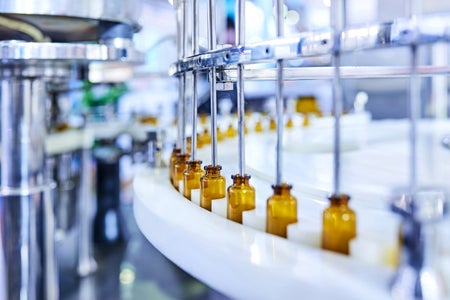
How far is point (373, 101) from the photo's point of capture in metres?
5.05

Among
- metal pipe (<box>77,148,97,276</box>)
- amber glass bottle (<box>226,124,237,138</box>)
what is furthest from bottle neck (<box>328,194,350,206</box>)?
metal pipe (<box>77,148,97,276</box>)

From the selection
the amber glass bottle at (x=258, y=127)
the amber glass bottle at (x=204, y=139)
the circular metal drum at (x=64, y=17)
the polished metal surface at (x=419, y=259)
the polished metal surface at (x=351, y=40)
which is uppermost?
the circular metal drum at (x=64, y=17)

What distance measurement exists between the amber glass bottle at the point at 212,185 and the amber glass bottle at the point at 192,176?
7 centimetres

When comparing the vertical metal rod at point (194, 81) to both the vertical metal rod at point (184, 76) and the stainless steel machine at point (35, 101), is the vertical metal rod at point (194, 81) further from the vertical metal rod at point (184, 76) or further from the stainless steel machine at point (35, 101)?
the stainless steel machine at point (35, 101)

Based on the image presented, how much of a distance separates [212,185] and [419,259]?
379 millimetres

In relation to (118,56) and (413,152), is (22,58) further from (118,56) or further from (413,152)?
(413,152)

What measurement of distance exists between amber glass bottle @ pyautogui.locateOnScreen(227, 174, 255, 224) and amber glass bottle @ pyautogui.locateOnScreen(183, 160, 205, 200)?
15 cm

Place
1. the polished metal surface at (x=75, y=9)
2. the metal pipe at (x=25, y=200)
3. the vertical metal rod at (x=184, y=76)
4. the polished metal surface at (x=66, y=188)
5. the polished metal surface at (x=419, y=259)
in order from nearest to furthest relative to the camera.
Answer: the polished metal surface at (x=419, y=259)
the vertical metal rod at (x=184, y=76)
the polished metal surface at (x=75, y=9)
the metal pipe at (x=25, y=200)
the polished metal surface at (x=66, y=188)

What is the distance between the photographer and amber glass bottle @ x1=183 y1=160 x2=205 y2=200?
2.63ft

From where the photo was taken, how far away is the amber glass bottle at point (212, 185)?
72 centimetres

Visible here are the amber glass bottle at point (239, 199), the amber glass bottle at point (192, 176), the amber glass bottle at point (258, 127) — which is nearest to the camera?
the amber glass bottle at point (239, 199)

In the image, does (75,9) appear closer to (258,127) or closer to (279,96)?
(279,96)

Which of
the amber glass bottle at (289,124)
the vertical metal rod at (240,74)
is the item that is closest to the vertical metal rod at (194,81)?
the vertical metal rod at (240,74)

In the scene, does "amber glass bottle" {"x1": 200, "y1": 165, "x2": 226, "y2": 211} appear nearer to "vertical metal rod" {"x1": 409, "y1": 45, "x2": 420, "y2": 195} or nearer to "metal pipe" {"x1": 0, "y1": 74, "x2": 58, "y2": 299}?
"vertical metal rod" {"x1": 409, "y1": 45, "x2": 420, "y2": 195}
